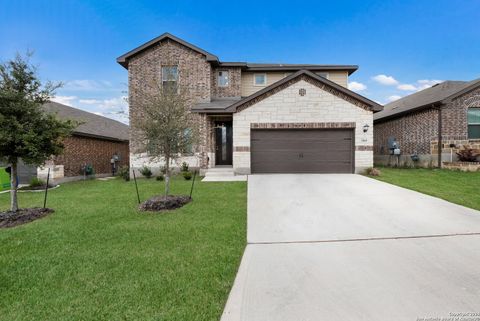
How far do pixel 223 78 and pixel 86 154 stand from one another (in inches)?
400

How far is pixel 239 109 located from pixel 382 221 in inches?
343

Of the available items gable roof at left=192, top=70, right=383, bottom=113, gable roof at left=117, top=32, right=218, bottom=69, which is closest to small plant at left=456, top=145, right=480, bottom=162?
gable roof at left=192, top=70, right=383, bottom=113

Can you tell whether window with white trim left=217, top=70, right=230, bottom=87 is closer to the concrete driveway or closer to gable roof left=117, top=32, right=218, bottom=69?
gable roof left=117, top=32, right=218, bottom=69

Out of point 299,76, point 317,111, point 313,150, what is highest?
point 299,76

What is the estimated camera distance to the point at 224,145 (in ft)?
48.4

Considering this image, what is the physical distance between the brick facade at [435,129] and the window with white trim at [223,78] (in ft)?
40.6

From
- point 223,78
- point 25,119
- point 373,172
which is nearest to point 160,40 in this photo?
point 223,78

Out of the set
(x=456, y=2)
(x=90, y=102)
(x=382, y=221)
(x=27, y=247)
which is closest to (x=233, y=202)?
(x=382, y=221)

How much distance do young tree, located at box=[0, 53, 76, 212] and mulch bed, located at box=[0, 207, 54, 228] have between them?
0.27 metres

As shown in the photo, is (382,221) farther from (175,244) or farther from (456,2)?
(456,2)

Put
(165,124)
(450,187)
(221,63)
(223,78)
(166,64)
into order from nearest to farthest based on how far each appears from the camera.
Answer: (165,124) < (450,187) < (166,64) < (221,63) < (223,78)

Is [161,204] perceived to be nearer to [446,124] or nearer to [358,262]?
[358,262]

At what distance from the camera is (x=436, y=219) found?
5.42m

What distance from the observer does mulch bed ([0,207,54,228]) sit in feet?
18.7
